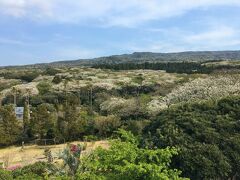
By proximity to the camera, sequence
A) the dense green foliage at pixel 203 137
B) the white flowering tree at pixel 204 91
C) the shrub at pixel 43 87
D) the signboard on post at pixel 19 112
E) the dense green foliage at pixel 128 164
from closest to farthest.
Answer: the dense green foliage at pixel 128 164 < the dense green foliage at pixel 203 137 < the white flowering tree at pixel 204 91 < the signboard on post at pixel 19 112 < the shrub at pixel 43 87

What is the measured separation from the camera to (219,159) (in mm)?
15500

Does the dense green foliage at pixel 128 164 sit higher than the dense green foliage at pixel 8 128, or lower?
higher

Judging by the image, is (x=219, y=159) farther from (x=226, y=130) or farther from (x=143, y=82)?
(x=143, y=82)

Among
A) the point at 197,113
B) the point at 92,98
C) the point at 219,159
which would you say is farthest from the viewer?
the point at 92,98

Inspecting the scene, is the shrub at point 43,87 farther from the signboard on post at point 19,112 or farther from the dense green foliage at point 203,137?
the dense green foliage at point 203,137

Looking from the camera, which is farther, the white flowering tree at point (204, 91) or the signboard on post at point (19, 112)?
the signboard on post at point (19, 112)

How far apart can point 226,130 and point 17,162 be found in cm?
1693

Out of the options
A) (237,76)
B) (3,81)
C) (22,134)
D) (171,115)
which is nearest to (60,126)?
(22,134)

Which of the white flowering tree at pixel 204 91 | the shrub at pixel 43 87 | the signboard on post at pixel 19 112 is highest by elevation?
the white flowering tree at pixel 204 91

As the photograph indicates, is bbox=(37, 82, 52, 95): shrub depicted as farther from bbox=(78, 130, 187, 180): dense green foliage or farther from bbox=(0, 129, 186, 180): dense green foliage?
bbox=(78, 130, 187, 180): dense green foliage

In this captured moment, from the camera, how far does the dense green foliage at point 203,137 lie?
50.5 feet

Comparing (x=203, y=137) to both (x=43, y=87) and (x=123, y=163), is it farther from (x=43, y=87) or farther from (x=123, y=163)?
(x=43, y=87)

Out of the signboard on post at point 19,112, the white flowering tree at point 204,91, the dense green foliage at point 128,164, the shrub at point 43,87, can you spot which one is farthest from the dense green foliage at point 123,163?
the shrub at point 43,87

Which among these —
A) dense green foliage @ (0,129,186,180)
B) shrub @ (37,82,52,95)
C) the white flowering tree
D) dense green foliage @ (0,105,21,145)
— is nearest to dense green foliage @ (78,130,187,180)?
dense green foliage @ (0,129,186,180)
